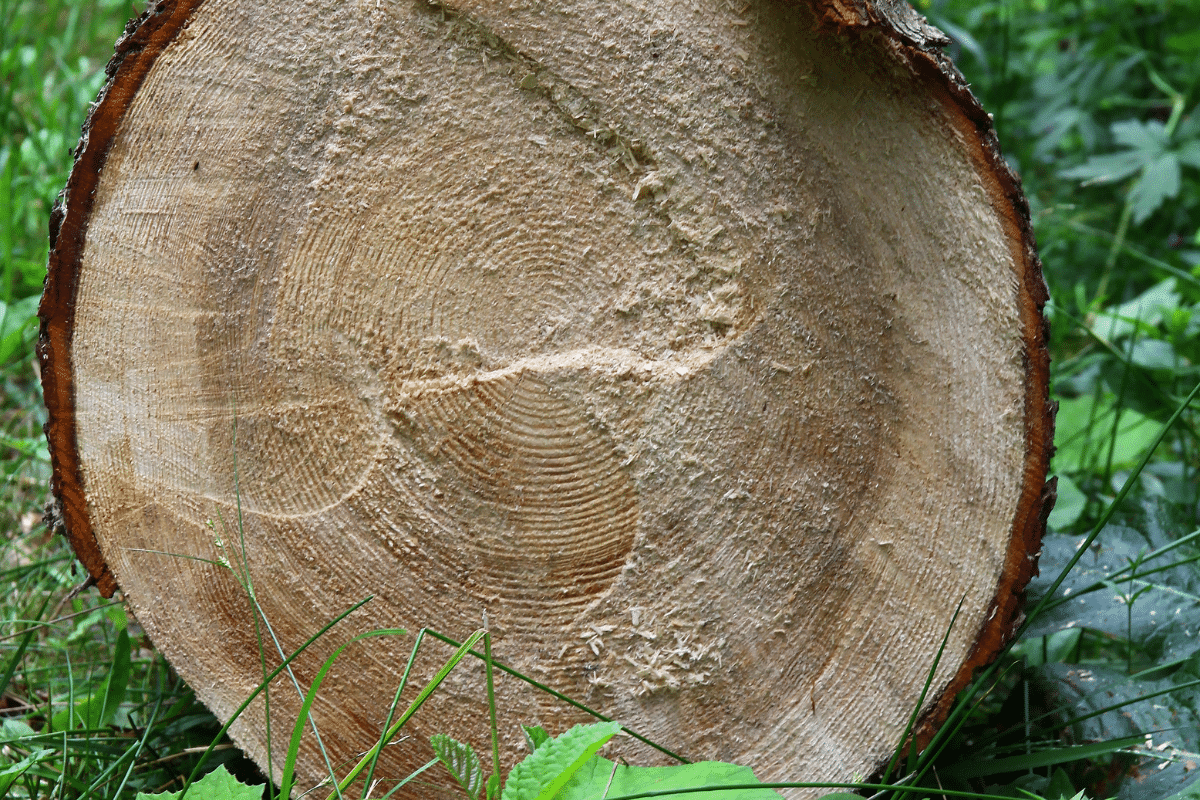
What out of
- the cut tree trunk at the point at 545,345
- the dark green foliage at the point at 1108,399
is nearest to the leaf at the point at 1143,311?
the dark green foliage at the point at 1108,399

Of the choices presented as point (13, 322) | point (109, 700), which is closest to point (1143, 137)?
point (109, 700)

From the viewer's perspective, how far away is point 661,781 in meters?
0.98

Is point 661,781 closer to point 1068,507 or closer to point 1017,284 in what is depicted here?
point 1017,284

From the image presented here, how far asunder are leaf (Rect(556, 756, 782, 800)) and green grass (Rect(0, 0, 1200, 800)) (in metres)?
0.32

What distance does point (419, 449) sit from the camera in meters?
1.17

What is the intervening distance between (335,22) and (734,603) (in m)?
0.95

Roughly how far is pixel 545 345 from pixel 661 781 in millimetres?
558

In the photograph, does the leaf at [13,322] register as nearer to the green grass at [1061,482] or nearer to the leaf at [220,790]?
the green grass at [1061,482]

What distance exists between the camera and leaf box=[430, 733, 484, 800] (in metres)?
1.02

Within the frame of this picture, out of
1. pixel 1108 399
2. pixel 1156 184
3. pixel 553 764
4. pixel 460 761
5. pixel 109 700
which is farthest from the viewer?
pixel 1156 184

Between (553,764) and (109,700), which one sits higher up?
(553,764)

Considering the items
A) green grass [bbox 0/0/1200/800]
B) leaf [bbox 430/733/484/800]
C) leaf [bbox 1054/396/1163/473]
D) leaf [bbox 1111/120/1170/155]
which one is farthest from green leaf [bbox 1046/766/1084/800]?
leaf [bbox 1111/120/1170/155]

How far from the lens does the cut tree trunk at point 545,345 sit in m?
1.15

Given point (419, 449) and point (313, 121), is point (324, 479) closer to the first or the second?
point (419, 449)
